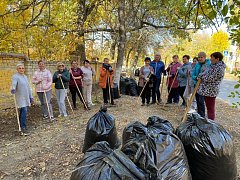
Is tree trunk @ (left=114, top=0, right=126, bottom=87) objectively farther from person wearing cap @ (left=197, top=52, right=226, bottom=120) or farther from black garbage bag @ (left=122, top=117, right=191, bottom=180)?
black garbage bag @ (left=122, top=117, right=191, bottom=180)

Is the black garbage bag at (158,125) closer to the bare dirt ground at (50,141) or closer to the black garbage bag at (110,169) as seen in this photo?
the black garbage bag at (110,169)

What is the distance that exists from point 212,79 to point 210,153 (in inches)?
92.3

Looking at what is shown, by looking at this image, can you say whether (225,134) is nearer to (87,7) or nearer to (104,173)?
(104,173)

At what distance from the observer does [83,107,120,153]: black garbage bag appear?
10.8ft

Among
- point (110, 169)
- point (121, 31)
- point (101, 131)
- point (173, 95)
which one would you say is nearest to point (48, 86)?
point (101, 131)

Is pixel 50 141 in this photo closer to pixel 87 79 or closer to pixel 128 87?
pixel 87 79

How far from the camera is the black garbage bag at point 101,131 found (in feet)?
10.8

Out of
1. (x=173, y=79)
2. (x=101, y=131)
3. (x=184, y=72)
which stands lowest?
(x=101, y=131)

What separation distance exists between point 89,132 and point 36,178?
0.92 metres

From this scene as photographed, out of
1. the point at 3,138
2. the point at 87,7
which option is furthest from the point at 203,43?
the point at 3,138

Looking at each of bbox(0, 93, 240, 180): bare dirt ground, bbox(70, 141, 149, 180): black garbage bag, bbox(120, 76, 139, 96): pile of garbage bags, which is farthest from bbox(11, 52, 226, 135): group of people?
bbox(70, 141, 149, 180): black garbage bag

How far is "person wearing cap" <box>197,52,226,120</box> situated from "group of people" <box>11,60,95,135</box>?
3671 millimetres

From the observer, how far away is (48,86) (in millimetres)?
6141

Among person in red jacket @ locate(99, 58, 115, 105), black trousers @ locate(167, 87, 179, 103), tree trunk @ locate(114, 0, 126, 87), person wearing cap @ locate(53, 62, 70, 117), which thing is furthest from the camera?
tree trunk @ locate(114, 0, 126, 87)
